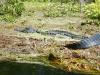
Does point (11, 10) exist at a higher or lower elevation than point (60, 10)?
higher

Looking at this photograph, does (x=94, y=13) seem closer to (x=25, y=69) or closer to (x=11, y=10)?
(x=11, y=10)

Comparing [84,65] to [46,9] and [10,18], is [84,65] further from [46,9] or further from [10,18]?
[46,9]

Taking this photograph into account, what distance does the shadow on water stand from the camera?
10.8 m

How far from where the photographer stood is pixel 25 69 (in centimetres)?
1120

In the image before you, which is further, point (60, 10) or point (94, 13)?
point (60, 10)

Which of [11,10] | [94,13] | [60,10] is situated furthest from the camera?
[60,10]

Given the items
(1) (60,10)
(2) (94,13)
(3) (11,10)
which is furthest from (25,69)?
(1) (60,10)

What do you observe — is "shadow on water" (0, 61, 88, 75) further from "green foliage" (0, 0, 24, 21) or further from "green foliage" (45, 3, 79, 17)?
"green foliage" (45, 3, 79, 17)

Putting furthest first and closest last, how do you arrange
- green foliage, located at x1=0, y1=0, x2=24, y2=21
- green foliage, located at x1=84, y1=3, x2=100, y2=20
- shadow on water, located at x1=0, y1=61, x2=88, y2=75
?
green foliage, located at x1=84, y1=3, x2=100, y2=20
green foliage, located at x1=0, y1=0, x2=24, y2=21
shadow on water, located at x1=0, y1=61, x2=88, y2=75

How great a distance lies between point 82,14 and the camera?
87.5ft

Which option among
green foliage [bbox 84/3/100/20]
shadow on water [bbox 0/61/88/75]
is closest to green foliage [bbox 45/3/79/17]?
green foliage [bbox 84/3/100/20]

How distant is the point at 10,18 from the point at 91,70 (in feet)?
35.5

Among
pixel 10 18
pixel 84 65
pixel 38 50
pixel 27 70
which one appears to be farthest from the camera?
pixel 10 18

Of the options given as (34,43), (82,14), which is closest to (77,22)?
(82,14)
